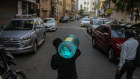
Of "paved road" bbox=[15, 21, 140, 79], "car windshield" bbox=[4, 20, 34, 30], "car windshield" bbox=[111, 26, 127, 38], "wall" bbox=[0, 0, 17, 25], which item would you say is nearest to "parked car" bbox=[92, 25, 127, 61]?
"car windshield" bbox=[111, 26, 127, 38]

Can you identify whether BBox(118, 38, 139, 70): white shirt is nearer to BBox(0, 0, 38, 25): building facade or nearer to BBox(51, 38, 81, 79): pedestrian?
BBox(51, 38, 81, 79): pedestrian

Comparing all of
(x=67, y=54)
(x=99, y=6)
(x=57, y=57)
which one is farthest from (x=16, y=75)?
(x=99, y=6)

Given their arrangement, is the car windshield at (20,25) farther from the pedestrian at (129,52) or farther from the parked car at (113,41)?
the pedestrian at (129,52)

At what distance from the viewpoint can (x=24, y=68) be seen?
6262mm

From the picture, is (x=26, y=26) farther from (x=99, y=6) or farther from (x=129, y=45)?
(x=99, y=6)

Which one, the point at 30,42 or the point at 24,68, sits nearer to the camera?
the point at 24,68

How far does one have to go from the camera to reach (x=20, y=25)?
9.07m

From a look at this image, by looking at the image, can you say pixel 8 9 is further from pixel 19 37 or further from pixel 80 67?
pixel 80 67

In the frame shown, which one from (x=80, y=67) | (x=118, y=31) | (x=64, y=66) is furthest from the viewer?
(x=118, y=31)

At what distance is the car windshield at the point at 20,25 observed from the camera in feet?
29.2

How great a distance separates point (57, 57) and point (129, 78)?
2.15 m

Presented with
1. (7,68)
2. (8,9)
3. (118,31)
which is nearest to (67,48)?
(7,68)

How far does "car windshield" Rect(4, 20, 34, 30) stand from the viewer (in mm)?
8891

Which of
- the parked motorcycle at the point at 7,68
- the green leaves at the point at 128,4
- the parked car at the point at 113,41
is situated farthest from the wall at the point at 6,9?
the parked motorcycle at the point at 7,68
